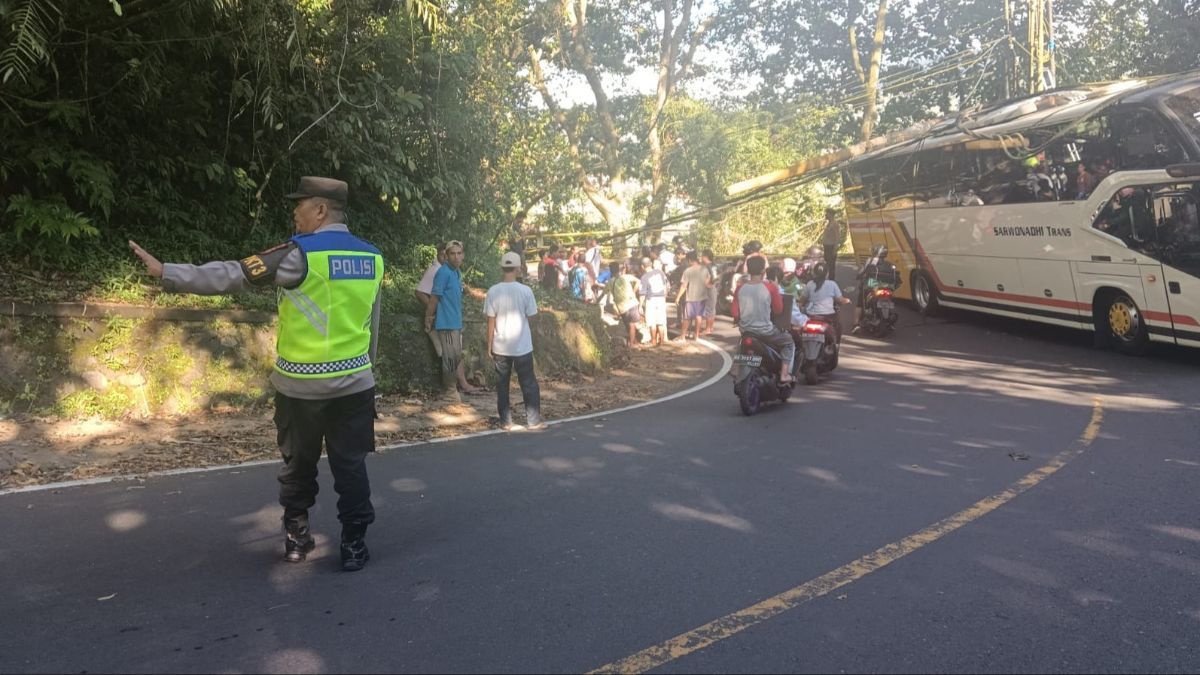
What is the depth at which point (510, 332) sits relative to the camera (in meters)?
9.94

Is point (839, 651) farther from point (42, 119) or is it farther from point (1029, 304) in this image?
point (1029, 304)

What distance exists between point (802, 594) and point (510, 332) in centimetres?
574

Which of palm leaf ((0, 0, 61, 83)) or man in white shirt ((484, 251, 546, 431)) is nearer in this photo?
palm leaf ((0, 0, 61, 83))

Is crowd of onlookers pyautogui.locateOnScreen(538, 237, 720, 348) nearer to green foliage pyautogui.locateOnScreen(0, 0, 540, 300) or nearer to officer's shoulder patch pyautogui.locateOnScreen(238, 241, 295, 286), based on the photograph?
green foliage pyautogui.locateOnScreen(0, 0, 540, 300)

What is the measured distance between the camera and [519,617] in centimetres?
436

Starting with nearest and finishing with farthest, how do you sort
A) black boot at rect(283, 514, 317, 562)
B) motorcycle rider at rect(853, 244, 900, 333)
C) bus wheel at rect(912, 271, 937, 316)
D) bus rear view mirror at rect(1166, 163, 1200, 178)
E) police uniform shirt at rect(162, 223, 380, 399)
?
police uniform shirt at rect(162, 223, 380, 399), black boot at rect(283, 514, 317, 562), bus rear view mirror at rect(1166, 163, 1200, 178), motorcycle rider at rect(853, 244, 900, 333), bus wheel at rect(912, 271, 937, 316)

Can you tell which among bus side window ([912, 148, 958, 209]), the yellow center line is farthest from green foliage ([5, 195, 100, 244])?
bus side window ([912, 148, 958, 209])

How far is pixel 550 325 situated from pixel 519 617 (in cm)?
1020

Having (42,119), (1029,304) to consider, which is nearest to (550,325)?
(42,119)

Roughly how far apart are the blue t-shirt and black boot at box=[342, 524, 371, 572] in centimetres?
669

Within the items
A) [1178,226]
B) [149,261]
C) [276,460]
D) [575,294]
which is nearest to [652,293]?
[575,294]

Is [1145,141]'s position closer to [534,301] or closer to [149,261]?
[534,301]

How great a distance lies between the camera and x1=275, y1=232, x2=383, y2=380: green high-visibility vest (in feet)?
16.2

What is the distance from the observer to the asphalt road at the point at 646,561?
4023mm
